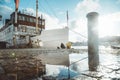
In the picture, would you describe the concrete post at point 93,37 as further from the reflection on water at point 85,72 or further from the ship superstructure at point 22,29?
the ship superstructure at point 22,29

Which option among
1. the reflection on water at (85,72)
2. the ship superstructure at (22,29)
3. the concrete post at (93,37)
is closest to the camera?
the reflection on water at (85,72)

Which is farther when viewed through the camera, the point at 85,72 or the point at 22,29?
the point at 22,29

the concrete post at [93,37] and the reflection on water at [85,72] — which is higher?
the concrete post at [93,37]

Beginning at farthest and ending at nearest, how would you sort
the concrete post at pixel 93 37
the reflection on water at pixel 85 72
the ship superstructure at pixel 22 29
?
the ship superstructure at pixel 22 29
the concrete post at pixel 93 37
the reflection on water at pixel 85 72

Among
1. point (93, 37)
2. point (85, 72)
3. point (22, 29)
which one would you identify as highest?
point (22, 29)

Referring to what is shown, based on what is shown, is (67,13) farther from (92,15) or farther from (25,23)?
(92,15)

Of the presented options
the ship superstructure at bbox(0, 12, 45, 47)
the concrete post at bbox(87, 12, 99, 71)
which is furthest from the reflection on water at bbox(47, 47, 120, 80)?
the ship superstructure at bbox(0, 12, 45, 47)

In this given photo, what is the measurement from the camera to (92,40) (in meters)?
3.83

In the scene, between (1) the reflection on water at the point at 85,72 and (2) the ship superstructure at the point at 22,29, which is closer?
(1) the reflection on water at the point at 85,72

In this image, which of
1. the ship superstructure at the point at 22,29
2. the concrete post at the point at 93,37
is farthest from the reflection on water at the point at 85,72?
the ship superstructure at the point at 22,29

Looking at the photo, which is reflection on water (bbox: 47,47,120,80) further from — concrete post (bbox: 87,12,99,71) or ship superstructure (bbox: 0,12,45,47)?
ship superstructure (bbox: 0,12,45,47)

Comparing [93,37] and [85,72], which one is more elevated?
[93,37]

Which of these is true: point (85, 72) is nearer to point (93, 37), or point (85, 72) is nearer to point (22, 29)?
point (93, 37)

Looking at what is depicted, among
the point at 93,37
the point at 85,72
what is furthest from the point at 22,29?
the point at 85,72
